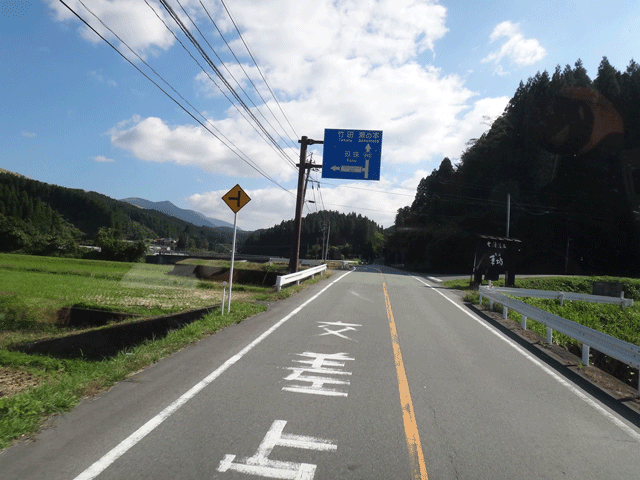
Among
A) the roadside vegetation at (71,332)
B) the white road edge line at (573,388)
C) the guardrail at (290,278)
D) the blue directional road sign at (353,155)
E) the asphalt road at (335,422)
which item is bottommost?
the roadside vegetation at (71,332)

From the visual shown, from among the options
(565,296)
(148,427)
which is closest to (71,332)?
(148,427)

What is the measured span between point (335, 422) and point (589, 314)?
1685 centimetres

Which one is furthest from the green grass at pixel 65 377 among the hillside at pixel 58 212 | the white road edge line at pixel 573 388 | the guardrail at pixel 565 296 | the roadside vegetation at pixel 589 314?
the hillside at pixel 58 212

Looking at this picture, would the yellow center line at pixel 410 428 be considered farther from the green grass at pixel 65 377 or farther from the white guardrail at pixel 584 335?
the green grass at pixel 65 377

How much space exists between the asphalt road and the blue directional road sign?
12.7 metres

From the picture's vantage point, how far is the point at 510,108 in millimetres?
59875

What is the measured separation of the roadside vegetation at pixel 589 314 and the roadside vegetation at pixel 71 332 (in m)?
8.56

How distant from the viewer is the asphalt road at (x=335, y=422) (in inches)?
139

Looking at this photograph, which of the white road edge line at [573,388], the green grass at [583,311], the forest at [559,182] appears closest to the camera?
the white road edge line at [573,388]

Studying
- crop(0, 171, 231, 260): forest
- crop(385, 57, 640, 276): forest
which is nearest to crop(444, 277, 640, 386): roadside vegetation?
crop(385, 57, 640, 276): forest

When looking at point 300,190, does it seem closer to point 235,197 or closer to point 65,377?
point 235,197

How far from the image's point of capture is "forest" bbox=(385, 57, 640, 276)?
153 feet

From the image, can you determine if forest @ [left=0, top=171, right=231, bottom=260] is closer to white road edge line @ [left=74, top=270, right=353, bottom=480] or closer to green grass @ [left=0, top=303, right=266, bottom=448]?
green grass @ [left=0, top=303, right=266, bottom=448]

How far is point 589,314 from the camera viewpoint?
1717 centimetres
